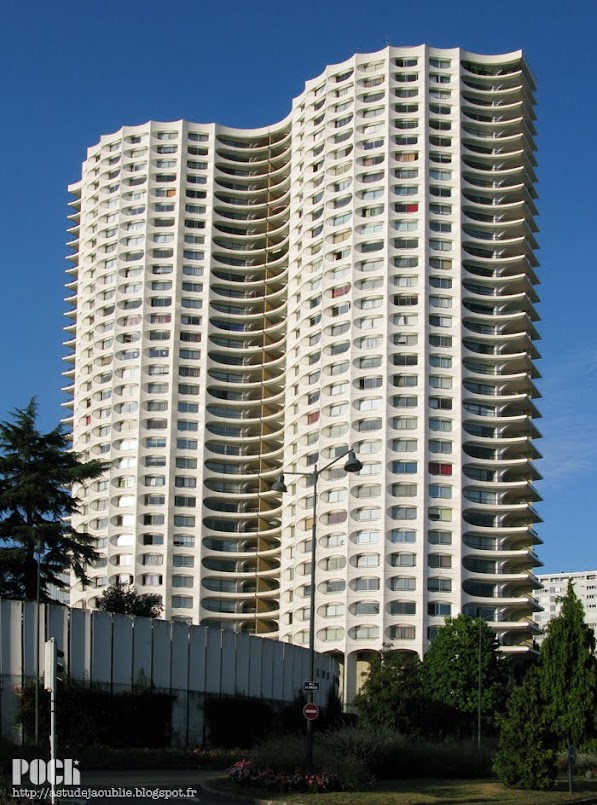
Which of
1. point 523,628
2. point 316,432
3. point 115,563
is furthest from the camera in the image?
point 115,563

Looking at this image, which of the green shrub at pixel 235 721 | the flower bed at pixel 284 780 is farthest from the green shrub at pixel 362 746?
the green shrub at pixel 235 721

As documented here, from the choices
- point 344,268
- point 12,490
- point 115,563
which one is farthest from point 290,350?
point 12,490

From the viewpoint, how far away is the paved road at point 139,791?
29328mm

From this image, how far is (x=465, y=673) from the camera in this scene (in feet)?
345

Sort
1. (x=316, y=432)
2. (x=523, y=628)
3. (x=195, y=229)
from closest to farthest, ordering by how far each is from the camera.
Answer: (x=523, y=628) → (x=316, y=432) → (x=195, y=229)

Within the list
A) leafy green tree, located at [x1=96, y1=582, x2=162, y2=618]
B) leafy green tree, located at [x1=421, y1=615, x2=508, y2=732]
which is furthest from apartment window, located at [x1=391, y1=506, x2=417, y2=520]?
leafy green tree, located at [x1=96, y1=582, x2=162, y2=618]

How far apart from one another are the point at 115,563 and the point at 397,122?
60.1m

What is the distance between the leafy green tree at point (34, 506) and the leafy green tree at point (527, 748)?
29226 mm

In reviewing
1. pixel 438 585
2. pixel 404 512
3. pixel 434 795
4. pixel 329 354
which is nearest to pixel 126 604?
pixel 404 512

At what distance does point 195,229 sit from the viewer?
15488cm

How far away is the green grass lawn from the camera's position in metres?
31.4

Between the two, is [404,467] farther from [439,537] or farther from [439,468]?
[439,537]

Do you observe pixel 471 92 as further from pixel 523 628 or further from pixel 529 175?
pixel 523 628
